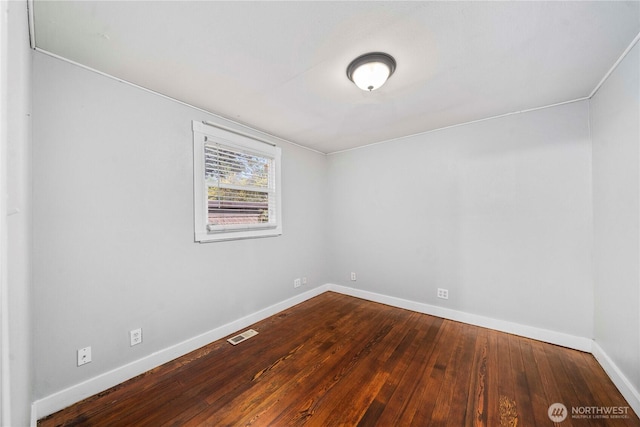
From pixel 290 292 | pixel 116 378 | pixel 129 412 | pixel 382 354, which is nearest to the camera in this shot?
pixel 129 412

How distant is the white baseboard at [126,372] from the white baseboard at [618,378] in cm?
312

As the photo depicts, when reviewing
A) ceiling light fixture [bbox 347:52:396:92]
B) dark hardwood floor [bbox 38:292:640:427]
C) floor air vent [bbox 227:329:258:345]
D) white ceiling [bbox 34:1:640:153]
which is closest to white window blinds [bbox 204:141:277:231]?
white ceiling [bbox 34:1:640:153]

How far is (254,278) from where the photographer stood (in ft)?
9.76

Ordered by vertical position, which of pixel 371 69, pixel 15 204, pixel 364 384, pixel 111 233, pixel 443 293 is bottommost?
pixel 364 384

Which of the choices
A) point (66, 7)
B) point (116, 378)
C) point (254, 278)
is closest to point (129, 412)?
point (116, 378)

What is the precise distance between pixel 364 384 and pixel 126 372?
6.18ft

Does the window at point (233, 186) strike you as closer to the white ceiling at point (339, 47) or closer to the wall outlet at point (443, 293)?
the white ceiling at point (339, 47)

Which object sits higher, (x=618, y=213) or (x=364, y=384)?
(x=618, y=213)

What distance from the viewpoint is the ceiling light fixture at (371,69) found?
1.66 meters

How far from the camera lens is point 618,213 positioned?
6.07ft

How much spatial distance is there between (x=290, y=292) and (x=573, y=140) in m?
3.57

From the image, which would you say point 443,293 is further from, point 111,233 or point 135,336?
point 111,233

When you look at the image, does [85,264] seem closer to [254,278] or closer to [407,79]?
[254,278]

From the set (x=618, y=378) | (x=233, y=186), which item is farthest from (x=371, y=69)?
(x=618, y=378)
